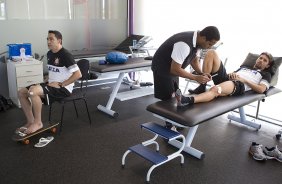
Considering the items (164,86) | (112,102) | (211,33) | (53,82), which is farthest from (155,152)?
(112,102)

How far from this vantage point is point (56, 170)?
218 centimetres

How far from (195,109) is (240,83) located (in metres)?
0.84

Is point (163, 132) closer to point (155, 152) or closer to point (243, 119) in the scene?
point (155, 152)

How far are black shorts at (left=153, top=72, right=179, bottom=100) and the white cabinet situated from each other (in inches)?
73.4

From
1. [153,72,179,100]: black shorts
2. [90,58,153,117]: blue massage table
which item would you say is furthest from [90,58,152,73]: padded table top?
[153,72,179,100]: black shorts

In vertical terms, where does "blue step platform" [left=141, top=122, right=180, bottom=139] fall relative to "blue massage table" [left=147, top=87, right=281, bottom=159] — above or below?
below

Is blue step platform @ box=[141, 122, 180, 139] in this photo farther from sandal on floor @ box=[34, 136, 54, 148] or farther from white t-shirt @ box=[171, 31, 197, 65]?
sandal on floor @ box=[34, 136, 54, 148]

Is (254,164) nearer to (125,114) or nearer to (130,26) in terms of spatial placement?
(125,114)

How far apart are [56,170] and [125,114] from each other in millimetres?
1467

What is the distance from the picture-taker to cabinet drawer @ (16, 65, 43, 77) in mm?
3439

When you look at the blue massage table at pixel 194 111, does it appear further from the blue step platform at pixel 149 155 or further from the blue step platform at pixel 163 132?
the blue step platform at pixel 149 155

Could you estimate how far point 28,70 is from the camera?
11.5 feet

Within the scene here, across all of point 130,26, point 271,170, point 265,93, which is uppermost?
point 130,26

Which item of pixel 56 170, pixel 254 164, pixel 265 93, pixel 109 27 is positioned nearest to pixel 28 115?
pixel 56 170
